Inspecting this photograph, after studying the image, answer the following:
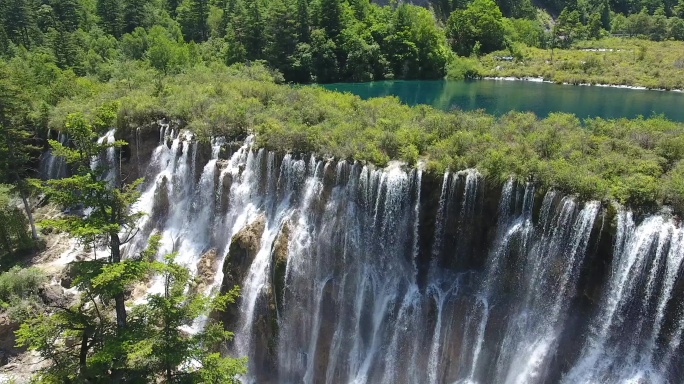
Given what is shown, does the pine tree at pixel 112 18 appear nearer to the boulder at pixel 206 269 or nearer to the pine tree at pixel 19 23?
the pine tree at pixel 19 23

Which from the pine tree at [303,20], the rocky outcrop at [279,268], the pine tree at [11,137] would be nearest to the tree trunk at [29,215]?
the pine tree at [11,137]

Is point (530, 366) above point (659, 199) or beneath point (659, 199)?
beneath

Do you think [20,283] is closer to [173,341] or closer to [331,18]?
[173,341]

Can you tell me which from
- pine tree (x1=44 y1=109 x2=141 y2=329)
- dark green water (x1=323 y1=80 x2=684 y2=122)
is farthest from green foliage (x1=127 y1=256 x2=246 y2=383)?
dark green water (x1=323 y1=80 x2=684 y2=122)

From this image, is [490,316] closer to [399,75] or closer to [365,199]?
[365,199]

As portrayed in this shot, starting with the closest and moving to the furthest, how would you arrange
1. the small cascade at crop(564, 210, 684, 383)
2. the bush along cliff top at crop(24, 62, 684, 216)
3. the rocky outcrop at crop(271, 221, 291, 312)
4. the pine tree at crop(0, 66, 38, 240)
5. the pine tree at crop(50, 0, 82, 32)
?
the small cascade at crop(564, 210, 684, 383)
the bush along cliff top at crop(24, 62, 684, 216)
the rocky outcrop at crop(271, 221, 291, 312)
the pine tree at crop(0, 66, 38, 240)
the pine tree at crop(50, 0, 82, 32)

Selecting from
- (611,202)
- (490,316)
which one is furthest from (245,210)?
(611,202)

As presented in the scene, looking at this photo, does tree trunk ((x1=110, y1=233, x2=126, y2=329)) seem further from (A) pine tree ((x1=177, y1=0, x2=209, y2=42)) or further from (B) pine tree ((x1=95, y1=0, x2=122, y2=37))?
(B) pine tree ((x1=95, y1=0, x2=122, y2=37))
